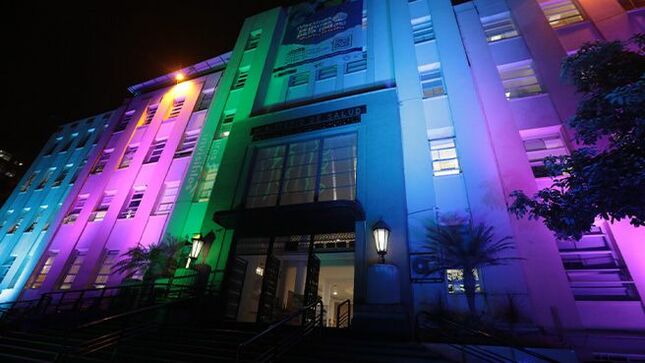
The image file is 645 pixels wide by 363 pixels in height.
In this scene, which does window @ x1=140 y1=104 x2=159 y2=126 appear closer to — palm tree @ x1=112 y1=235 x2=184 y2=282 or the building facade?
the building facade

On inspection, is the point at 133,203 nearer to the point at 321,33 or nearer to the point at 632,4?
the point at 321,33

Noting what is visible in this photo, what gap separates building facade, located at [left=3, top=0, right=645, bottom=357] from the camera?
8.28 meters

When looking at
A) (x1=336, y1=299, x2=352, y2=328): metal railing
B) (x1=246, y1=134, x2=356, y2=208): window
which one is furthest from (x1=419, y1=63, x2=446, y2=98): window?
(x1=336, y1=299, x2=352, y2=328): metal railing

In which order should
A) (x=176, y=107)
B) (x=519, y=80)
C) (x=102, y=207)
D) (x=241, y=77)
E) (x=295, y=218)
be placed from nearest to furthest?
(x=295, y=218) < (x=519, y=80) < (x=102, y=207) < (x=241, y=77) < (x=176, y=107)

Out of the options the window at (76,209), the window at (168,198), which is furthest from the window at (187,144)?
the window at (76,209)

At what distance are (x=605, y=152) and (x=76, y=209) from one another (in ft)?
77.3

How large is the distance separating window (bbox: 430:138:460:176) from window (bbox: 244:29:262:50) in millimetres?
14235

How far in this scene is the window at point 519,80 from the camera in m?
11.7

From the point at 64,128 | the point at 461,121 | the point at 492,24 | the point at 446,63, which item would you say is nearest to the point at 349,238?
the point at 461,121

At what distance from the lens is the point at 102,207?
16828mm

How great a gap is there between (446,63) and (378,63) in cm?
313

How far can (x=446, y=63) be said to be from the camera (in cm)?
1288

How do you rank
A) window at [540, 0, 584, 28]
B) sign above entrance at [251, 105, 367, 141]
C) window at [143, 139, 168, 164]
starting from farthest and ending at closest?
window at [143, 139, 168, 164]
window at [540, 0, 584, 28]
sign above entrance at [251, 105, 367, 141]

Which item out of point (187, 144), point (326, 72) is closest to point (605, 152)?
point (326, 72)
